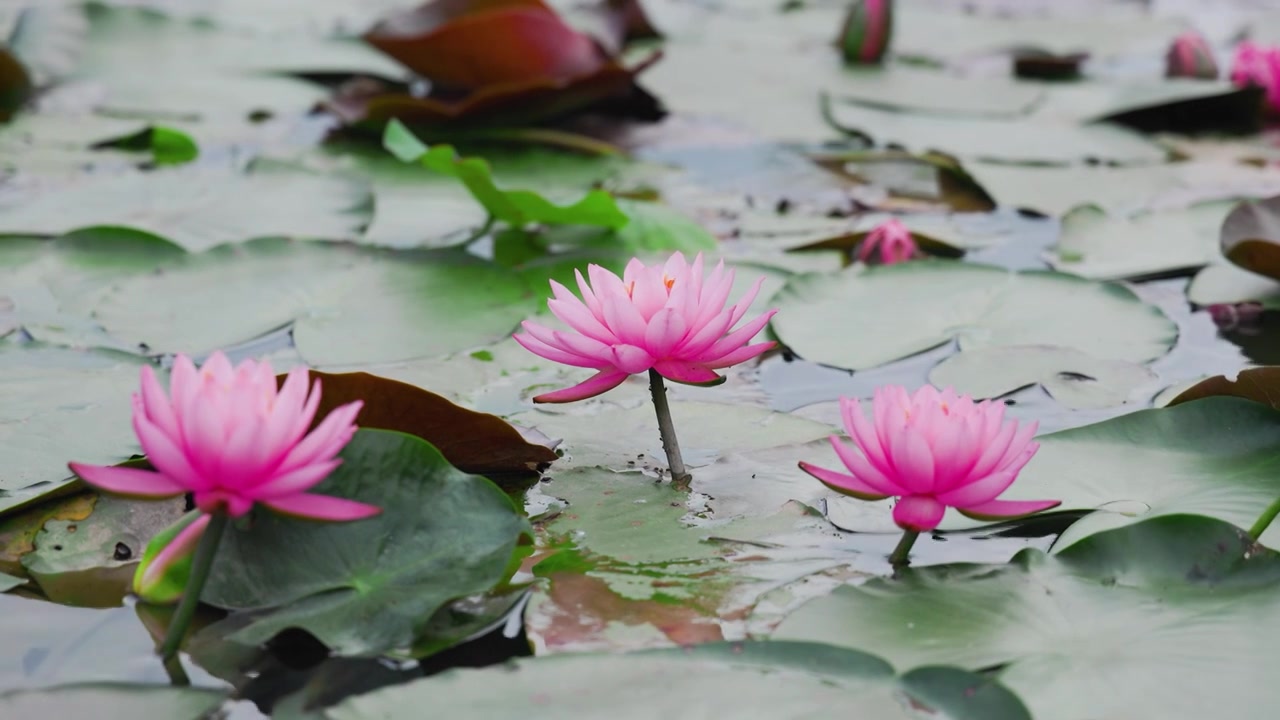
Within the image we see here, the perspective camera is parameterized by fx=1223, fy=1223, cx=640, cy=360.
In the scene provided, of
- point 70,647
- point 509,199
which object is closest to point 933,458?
point 70,647

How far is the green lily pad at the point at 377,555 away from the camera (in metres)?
1.05

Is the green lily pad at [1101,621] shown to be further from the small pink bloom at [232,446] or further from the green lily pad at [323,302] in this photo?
the green lily pad at [323,302]

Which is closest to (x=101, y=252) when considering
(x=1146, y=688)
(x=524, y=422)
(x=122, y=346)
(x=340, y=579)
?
(x=122, y=346)

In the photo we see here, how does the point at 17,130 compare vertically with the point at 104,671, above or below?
below

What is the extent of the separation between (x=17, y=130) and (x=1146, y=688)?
2824 mm

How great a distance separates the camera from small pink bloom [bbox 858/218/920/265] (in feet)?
6.81

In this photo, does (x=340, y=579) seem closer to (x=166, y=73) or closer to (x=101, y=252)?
(x=101, y=252)

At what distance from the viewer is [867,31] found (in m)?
3.70

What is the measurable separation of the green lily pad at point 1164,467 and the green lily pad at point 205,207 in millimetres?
1361

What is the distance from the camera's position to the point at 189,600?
3.32ft

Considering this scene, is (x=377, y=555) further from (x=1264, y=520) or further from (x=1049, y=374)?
(x=1049, y=374)

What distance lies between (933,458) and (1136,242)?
1344 millimetres

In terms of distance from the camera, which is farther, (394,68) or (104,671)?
(394,68)

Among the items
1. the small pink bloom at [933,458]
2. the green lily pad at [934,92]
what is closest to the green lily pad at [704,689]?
the small pink bloom at [933,458]
